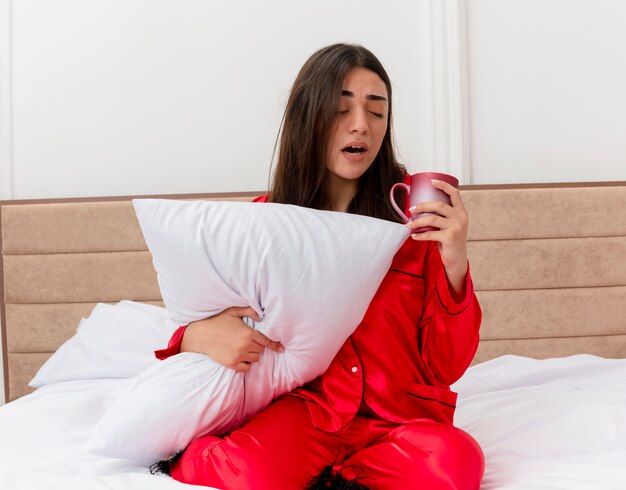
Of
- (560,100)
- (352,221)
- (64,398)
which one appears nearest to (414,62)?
(560,100)

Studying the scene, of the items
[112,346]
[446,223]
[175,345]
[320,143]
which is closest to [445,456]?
[446,223]

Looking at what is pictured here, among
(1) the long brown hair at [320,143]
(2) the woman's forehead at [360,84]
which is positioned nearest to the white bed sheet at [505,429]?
(1) the long brown hair at [320,143]

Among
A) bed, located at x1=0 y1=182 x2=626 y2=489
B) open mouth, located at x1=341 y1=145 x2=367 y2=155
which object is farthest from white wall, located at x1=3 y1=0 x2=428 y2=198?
open mouth, located at x1=341 y1=145 x2=367 y2=155

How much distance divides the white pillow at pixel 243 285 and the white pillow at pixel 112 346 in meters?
0.74

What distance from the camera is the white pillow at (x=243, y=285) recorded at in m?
1.08

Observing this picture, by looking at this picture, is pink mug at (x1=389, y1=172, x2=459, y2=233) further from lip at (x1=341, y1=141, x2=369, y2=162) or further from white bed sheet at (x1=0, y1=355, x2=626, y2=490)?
white bed sheet at (x1=0, y1=355, x2=626, y2=490)

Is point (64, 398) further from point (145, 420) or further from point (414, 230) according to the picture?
point (414, 230)

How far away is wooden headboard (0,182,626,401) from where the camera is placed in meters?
2.21

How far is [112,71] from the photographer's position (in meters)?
2.32

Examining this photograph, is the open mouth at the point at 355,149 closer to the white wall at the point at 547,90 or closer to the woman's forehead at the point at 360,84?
the woman's forehead at the point at 360,84

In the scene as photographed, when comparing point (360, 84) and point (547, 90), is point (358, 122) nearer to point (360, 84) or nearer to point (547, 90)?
point (360, 84)

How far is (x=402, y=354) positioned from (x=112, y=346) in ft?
3.39

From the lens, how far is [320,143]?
1346 millimetres

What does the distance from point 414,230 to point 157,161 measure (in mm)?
1441
